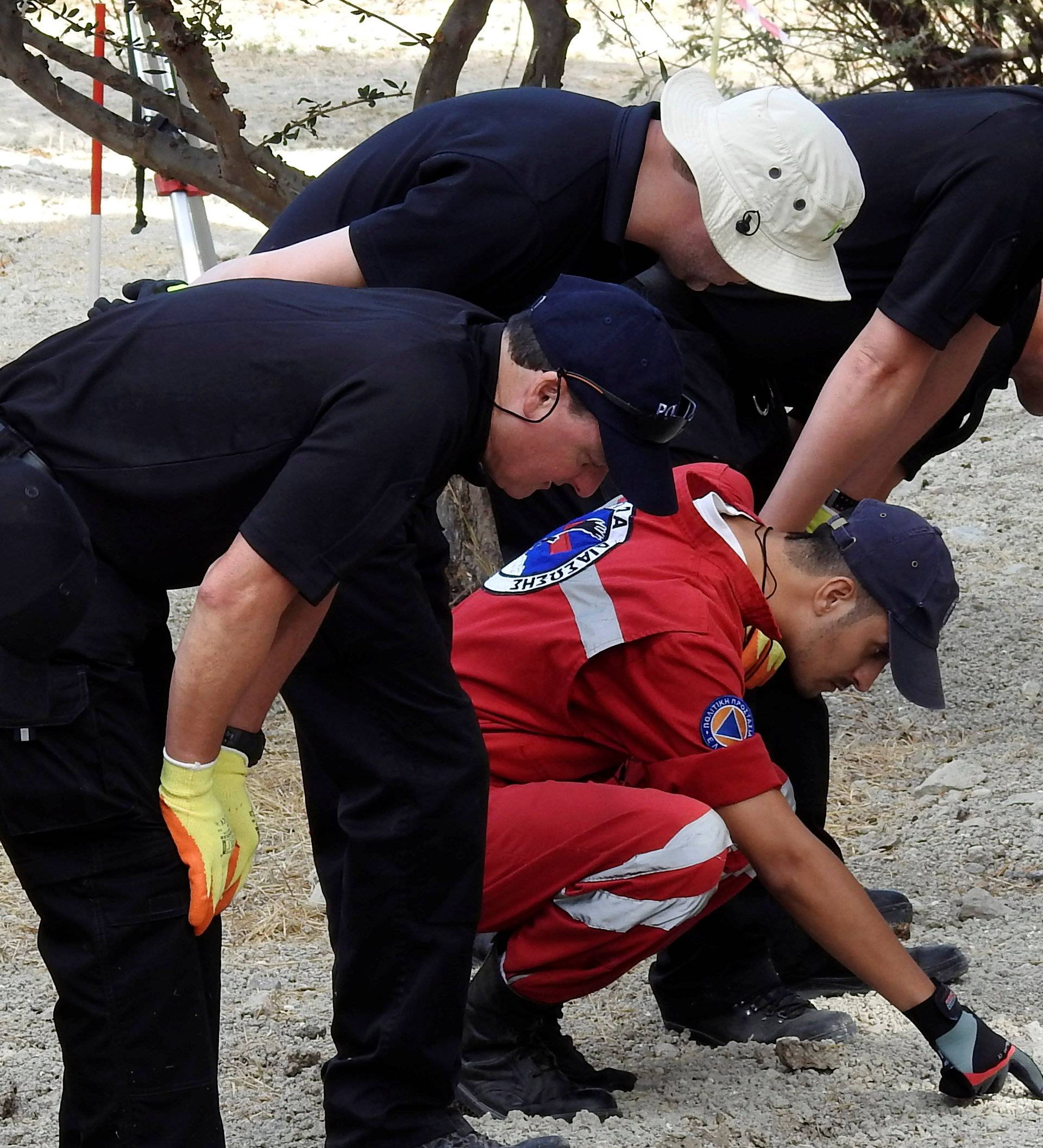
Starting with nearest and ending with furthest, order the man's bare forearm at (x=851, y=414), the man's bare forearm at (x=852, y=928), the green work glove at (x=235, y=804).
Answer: the green work glove at (x=235, y=804) < the man's bare forearm at (x=852, y=928) < the man's bare forearm at (x=851, y=414)

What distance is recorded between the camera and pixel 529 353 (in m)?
2.02

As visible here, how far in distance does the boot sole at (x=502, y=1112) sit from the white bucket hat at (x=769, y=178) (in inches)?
55.0

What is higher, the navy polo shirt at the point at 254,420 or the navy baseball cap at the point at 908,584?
the navy polo shirt at the point at 254,420

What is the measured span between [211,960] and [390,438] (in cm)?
77

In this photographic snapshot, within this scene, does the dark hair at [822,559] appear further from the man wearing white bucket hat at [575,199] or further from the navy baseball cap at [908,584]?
the man wearing white bucket hat at [575,199]

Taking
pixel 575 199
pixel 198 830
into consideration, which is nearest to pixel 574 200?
pixel 575 199

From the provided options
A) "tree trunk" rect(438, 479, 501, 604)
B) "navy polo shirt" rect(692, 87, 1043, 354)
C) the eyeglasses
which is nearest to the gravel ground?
"tree trunk" rect(438, 479, 501, 604)

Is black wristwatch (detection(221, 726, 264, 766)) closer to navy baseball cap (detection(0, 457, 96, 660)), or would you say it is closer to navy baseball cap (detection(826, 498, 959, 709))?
navy baseball cap (detection(0, 457, 96, 660))

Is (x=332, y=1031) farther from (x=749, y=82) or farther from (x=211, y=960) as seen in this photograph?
(x=749, y=82)

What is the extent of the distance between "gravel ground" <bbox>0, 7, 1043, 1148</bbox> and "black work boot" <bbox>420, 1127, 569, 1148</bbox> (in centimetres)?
10

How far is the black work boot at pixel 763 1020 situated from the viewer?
9.11 feet

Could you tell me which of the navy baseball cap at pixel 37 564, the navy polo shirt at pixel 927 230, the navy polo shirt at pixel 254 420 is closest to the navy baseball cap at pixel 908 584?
the navy polo shirt at pixel 927 230

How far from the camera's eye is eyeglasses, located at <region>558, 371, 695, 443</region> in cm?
198

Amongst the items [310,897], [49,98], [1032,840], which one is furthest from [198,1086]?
[49,98]
